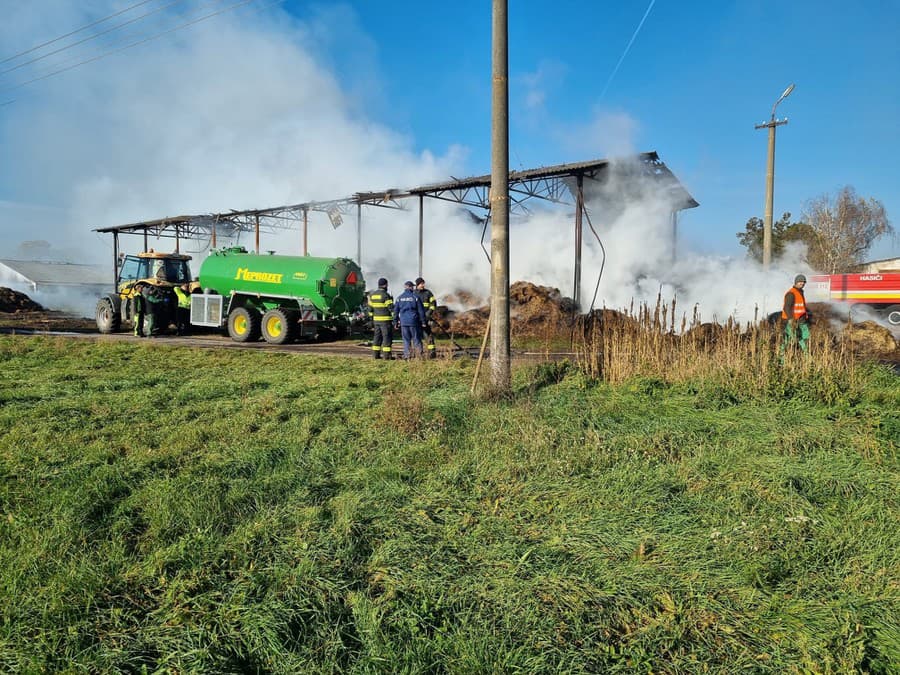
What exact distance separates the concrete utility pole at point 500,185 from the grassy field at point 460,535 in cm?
95

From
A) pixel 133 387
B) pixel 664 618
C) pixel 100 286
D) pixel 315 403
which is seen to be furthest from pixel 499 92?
pixel 100 286

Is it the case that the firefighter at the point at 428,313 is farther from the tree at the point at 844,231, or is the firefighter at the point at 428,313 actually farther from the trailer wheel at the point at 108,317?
the tree at the point at 844,231

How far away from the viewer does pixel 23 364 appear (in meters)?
9.16

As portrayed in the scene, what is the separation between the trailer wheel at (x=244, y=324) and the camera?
14.3 m

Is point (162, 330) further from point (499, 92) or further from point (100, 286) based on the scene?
point (100, 286)

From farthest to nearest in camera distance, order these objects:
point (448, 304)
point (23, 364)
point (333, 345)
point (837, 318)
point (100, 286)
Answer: point (100, 286)
point (448, 304)
point (837, 318)
point (333, 345)
point (23, 364)

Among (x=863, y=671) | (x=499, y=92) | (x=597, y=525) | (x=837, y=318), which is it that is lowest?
(x=863, y=671)

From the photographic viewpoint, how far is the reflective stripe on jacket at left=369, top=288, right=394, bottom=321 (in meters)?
10.3

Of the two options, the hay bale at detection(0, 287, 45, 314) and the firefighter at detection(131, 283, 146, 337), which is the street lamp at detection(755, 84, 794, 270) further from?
the hay bale at detection(0, 287, 45, 314)

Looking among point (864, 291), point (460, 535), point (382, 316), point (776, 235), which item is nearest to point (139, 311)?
point (382, 316)

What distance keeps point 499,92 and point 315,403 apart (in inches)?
158

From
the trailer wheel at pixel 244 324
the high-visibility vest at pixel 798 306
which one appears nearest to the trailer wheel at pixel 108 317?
the trailer wheel at pixel 244 324

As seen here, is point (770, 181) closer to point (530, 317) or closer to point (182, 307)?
point (530, 317)

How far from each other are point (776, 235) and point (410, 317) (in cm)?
3715
